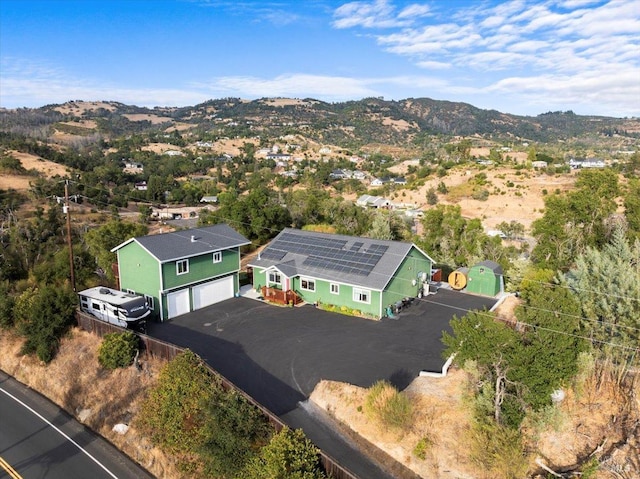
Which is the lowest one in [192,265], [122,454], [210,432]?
[122,454]

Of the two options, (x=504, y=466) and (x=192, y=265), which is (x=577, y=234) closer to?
(x=504, y=466)

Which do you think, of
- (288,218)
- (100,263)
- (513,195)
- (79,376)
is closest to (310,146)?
(513,195)

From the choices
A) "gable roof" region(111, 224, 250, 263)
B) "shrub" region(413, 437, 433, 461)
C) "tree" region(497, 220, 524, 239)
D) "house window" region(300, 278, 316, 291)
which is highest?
"gable roof" region(111, 224, 250, 263)

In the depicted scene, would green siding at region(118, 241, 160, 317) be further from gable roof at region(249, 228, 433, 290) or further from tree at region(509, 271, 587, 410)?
tree at region(509, 271, 587, 410)

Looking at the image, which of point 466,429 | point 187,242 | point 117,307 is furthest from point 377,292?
point 117,307

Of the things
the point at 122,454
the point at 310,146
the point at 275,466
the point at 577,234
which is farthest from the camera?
the point at 310,146

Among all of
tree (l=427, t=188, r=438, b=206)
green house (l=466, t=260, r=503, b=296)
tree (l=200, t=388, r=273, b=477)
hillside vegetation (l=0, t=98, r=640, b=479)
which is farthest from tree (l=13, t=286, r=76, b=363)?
tree (l=427, t=188, r=438, b=206)

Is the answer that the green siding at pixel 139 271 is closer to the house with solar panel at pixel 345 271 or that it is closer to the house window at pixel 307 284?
the house with solar panel at pixel 345 271
